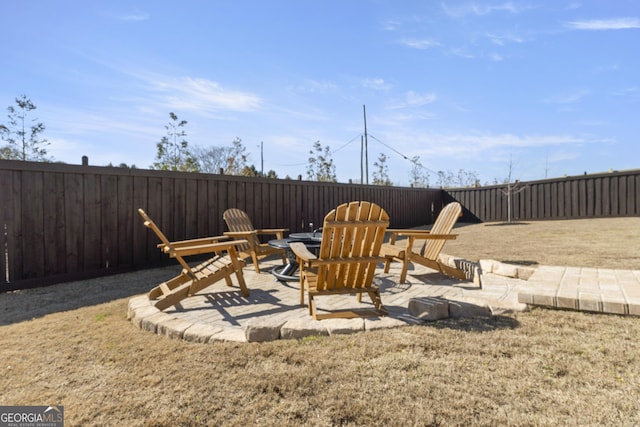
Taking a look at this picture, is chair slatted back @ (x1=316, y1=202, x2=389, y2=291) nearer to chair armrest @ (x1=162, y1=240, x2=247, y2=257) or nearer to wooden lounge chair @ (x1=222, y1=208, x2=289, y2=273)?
chair armrest @ (x1=162, y1=240, x2=247, y2=257)

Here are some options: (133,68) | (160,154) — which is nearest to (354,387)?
(133,68)

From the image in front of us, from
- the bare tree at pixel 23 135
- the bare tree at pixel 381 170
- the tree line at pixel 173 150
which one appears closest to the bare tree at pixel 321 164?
the tree line at pixel 173 150

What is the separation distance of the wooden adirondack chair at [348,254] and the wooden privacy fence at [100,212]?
147 inches

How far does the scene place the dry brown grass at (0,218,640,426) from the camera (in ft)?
4.70

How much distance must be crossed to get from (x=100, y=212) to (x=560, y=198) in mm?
14523

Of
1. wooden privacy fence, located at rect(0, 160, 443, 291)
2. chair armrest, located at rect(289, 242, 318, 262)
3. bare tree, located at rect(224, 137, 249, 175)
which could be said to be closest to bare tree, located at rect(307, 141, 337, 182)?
bare tree, located at rect(224, 137, 249, 175)

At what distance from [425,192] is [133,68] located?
37.3 feet

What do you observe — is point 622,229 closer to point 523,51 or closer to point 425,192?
point 523,51

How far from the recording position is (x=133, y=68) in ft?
29.0

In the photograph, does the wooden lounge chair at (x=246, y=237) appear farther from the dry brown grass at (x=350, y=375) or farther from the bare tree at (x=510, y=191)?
the bare tree at (x=510, y=191)

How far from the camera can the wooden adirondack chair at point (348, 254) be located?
2658 millimetres

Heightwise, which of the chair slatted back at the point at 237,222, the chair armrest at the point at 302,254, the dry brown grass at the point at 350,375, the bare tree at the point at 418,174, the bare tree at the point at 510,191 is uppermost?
the bare tree at the point at 418,174

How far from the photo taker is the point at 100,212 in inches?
194

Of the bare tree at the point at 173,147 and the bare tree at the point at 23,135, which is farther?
the bare tree at the point at 173,147
